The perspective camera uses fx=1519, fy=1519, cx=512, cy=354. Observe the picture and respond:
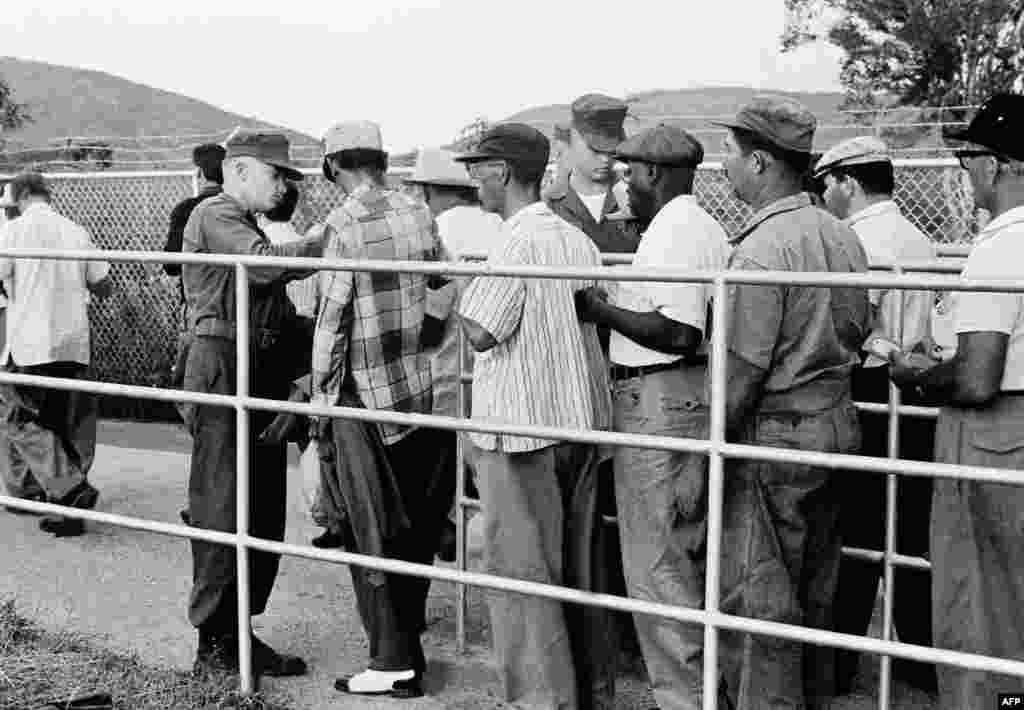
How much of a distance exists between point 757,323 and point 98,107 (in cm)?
3910

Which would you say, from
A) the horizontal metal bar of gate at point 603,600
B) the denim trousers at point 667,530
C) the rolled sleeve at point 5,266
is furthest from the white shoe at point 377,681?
the rolled sleeve at point 5,266

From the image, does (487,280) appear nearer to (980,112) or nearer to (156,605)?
(980,112)

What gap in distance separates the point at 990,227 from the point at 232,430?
2588mm

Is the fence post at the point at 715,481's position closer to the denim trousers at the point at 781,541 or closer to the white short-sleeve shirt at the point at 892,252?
the denim trousers at the point at 781,541

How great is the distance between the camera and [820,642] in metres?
3.65

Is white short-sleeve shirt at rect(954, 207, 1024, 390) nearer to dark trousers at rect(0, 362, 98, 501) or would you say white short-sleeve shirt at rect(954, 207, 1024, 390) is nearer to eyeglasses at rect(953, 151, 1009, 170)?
eyeglasses at rect(953, 151, 1009, 170)

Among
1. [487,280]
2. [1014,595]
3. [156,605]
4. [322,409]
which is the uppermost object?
[487,280]

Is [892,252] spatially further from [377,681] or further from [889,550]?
[377,681]

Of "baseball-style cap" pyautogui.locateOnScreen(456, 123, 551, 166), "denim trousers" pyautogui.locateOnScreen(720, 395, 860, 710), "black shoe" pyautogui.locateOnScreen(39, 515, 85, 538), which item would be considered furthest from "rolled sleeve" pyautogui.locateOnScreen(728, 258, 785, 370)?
"black shoe" pyautogui.locateOnScreen(39, 515, 85, 538)

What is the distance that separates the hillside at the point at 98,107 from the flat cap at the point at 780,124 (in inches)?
1259

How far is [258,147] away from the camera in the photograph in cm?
525

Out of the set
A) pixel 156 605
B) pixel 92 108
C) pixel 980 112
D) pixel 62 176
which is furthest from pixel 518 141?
pixel 92 108

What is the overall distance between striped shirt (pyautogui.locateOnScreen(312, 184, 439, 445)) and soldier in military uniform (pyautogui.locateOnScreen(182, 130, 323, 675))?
0.79 feet

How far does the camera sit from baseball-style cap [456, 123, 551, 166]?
4.68m
